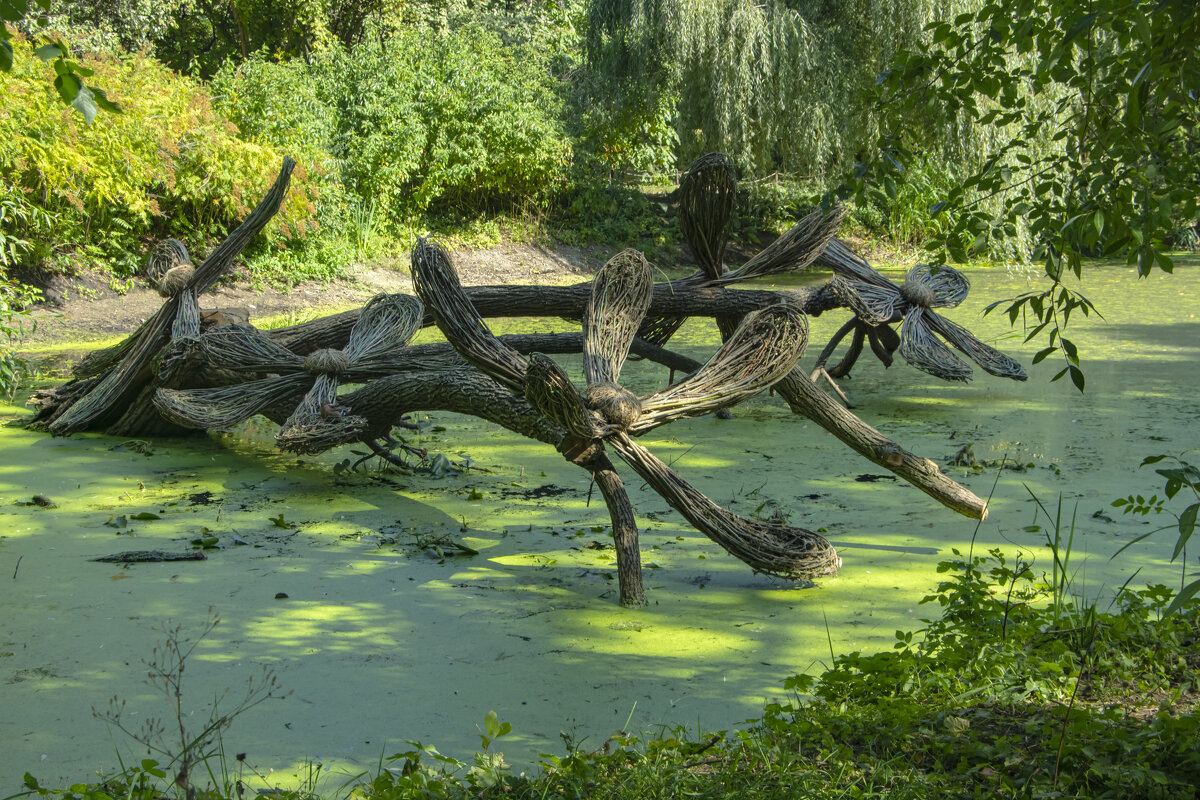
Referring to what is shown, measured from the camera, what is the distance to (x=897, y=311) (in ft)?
22.5

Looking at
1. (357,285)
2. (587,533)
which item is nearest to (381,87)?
(357,285)

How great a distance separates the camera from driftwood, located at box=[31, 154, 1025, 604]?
3.81 meters

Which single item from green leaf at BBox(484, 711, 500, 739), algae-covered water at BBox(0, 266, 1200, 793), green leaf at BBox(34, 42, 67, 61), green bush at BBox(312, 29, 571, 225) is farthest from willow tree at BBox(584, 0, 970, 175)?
green leaf at BBox(34, 42, 67, 61)

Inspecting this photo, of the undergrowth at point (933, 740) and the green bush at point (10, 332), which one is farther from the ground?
the green bush at point (10, 332)

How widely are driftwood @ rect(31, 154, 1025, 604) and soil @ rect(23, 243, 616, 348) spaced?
67.4 inches

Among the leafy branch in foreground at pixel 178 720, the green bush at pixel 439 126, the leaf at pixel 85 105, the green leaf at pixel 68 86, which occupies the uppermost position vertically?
the green bush at pixel 439 126

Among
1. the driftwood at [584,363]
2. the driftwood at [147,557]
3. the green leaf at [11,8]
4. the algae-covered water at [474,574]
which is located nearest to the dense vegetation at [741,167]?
the green leaf at [11,8]

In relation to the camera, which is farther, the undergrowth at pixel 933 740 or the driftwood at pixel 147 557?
the driftwood at pixel 147 557

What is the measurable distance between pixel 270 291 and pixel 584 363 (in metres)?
9.25

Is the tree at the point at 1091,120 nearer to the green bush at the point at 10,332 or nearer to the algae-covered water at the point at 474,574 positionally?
the algae-covered water at the point at 474,574

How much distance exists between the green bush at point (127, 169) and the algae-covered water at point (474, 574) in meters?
4.83

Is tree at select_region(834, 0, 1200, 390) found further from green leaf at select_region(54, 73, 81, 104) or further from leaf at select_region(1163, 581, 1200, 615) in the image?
green leaf at select_region(54, 73, 81, 104)

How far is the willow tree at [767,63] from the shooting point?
1338cm

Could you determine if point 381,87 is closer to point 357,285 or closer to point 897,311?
point 357,285
